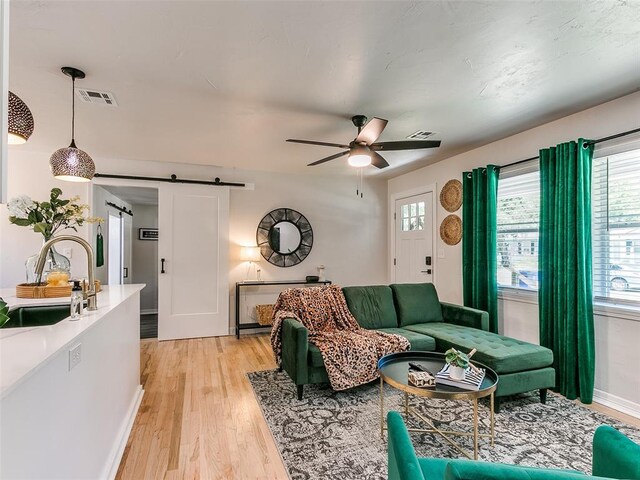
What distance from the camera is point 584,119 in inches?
116

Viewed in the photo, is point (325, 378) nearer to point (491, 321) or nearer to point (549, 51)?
point (491, 321)

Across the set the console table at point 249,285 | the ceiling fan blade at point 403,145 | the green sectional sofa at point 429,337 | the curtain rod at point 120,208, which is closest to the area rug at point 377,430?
the green sectional sofa at point 429,337

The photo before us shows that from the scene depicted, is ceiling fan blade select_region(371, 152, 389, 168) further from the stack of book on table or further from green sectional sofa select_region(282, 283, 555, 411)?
the stack of book on table

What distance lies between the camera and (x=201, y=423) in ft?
7.97

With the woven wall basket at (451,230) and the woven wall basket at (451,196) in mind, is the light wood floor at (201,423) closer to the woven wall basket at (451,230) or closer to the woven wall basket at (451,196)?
the woven wall basket at (451,230)

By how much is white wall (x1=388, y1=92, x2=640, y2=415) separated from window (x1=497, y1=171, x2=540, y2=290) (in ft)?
0.70

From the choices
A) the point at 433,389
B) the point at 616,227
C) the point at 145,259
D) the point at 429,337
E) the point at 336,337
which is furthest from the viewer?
the point at 145,259

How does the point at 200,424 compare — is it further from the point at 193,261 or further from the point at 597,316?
the point at 597,316

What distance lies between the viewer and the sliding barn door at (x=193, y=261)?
15.2 ft

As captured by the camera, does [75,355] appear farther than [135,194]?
No

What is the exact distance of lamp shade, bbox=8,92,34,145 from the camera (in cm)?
164

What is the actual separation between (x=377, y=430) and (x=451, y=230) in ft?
9.40

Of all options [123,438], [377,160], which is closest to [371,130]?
[377,160]

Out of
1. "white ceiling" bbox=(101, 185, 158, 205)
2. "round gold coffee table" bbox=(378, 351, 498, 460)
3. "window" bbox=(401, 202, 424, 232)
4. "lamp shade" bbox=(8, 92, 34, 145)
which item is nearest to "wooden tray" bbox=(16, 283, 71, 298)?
"lamp shade" bbox=(8, 92, 34, 145)
